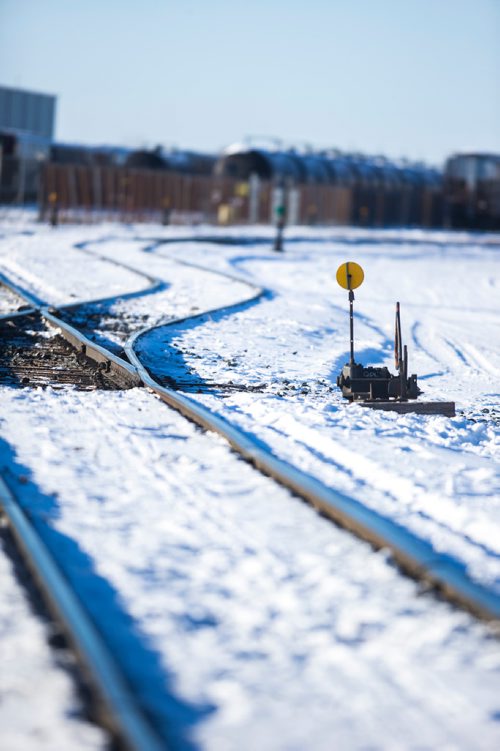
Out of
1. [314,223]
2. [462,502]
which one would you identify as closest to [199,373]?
[462,502]

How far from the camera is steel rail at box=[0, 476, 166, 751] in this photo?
122 inches

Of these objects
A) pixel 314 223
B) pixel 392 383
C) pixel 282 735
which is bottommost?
pixel 282 735

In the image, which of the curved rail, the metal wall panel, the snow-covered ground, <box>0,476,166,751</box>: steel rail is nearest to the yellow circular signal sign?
the snow-covered ground

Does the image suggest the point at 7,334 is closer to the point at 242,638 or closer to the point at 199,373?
the point at 199,373

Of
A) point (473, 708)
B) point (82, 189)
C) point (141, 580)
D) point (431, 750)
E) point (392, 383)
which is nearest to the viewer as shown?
point (431, 750)

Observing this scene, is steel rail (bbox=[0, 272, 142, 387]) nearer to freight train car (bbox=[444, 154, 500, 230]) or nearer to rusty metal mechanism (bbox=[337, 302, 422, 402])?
rusty metal mechanism (bbox=[337, 302, 422, 402])

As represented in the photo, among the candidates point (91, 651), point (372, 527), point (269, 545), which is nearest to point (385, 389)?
point (372, 527)

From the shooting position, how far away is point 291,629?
4016 millimetres

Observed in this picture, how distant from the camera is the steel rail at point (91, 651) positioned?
3.09m

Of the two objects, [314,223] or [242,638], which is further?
[314,223]

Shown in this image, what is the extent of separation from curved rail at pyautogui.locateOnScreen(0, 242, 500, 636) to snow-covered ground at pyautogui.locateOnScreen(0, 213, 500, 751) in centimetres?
8

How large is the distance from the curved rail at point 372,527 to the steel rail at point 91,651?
1467mm

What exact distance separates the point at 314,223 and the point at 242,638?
Answer: 5145 cm

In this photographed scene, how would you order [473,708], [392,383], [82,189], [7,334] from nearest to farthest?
[473,708], [392,383], [7,334], [82,189]
